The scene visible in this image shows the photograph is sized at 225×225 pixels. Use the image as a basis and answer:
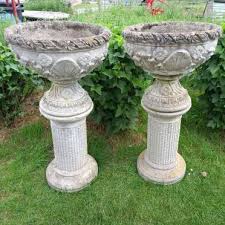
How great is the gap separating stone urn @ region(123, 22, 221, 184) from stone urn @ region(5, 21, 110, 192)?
31 cm

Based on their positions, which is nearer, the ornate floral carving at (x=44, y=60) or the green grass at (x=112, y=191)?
the ornate floral carving at (x=44, y=60)

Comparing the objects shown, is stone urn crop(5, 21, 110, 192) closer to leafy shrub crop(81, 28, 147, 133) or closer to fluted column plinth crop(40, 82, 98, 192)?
fluted column plinth crop(40, 82, 98, 192)

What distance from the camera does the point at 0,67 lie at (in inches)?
110

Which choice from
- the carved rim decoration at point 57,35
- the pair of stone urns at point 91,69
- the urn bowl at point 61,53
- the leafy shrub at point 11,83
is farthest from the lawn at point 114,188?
the carved rim decoration at point 57,35

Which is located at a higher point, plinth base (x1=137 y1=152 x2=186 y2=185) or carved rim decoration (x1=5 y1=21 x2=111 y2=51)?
carved rim decoration (x1=5 y1=21 x2=111 y2=51)

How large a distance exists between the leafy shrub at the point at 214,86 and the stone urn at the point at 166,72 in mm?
524

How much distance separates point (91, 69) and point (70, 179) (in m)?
0.97

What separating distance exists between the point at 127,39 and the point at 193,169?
1.39 m

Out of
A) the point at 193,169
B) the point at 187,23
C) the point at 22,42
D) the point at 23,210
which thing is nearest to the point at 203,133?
the point at 193,169

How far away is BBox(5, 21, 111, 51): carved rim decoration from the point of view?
5.66 ft

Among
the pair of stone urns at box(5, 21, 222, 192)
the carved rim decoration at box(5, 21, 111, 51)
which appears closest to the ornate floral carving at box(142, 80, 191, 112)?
the pair of stone urns at box(5, 21, 222, 192)

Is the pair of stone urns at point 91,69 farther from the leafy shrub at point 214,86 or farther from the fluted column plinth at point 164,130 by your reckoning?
the leafy shrub at point 214,86

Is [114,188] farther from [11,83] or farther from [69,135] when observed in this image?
[11,83]

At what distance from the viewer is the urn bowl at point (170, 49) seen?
1.76 m
